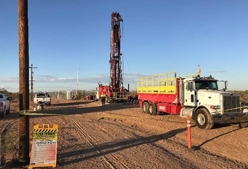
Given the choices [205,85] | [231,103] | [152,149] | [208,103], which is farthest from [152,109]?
[152,149]

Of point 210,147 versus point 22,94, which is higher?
point 22,94

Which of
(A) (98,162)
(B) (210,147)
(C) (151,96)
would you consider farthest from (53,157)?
(C) (151,96)

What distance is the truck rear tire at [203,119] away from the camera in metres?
14.4

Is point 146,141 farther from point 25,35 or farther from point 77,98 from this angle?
point 77,98

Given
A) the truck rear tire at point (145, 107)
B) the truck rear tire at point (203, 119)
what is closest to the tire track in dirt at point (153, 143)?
A: the truck rear tire at point (203, 119)

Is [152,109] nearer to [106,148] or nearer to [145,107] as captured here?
[145,107]

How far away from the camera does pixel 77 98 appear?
198 ft

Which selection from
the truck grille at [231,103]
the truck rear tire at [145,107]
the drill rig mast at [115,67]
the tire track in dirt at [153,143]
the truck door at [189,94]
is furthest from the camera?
the drill rig mast at [115,67]

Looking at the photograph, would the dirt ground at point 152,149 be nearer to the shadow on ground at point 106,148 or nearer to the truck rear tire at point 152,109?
the shadow on ground at point 106,148

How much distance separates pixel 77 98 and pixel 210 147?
51.5m

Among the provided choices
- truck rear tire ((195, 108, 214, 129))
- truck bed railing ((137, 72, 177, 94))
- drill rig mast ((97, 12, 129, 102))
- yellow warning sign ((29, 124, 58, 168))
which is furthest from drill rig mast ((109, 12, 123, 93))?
yellow warning sign ((29, 124, 58, 168))

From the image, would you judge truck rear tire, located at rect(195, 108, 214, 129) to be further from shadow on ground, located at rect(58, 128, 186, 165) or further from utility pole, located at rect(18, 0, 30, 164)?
utility pole, located at rect(18, 0, 30, 164)

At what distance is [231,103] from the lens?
15.2 meters

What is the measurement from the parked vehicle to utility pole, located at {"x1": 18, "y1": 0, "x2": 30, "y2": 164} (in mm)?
9527
